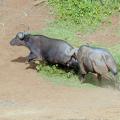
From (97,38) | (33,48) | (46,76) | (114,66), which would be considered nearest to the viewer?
(114,66)

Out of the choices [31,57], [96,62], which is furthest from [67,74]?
[31,57]

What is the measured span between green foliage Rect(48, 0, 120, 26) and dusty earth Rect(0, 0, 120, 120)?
1.05 metres

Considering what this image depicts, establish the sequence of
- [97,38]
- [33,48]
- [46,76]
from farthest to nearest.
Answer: [97,38], [33,48], [46,76]

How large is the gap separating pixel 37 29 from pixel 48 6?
5.39 ft

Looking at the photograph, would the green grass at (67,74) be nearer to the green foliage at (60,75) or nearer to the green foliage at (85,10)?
the green foliage at (60,75)

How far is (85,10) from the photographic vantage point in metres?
18.7

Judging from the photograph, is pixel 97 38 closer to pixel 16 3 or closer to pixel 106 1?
pixel 106 1

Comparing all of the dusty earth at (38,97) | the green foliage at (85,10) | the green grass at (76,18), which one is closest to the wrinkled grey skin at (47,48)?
the dusty earth at (38,97)

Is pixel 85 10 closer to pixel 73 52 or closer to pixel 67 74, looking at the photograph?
pixel 73 52

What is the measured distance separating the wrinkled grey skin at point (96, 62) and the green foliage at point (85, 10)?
4.47m

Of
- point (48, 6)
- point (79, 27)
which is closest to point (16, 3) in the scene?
point (48, 6)

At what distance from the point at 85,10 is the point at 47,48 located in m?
3.86

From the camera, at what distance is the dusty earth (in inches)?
426

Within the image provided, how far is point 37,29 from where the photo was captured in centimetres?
1811
